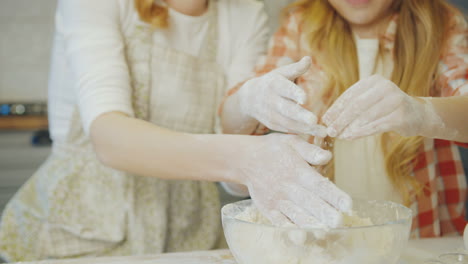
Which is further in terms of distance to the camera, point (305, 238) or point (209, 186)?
point (209, 186)

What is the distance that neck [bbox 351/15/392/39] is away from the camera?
1288 millimetres

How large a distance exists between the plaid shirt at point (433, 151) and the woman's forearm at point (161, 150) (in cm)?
27

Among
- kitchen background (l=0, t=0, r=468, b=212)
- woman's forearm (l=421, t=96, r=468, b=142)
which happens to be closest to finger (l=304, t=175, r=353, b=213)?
woman's forearm (l=421, t=96, r=468, b=142)

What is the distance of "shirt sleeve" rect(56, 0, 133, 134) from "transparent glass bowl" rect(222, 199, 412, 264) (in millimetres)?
504

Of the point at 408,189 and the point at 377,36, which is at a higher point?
the point at 377,36

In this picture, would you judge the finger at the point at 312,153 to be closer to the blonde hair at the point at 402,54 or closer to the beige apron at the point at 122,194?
the blonde hair at the point at 402,54

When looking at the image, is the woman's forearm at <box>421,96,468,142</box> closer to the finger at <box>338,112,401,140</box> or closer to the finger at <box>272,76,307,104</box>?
the finger at <box>338,112,401,140</box>

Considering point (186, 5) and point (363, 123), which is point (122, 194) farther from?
point (363, 123)

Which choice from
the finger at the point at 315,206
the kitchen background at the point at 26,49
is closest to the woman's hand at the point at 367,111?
the finger at the point at 315,206

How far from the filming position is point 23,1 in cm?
294

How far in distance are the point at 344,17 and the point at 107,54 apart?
57 centimetres

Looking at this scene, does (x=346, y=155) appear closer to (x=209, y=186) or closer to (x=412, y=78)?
(x=412, y=78)

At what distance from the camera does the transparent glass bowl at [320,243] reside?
70 cm

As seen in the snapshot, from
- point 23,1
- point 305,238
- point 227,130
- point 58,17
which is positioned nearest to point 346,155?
point 227,130
